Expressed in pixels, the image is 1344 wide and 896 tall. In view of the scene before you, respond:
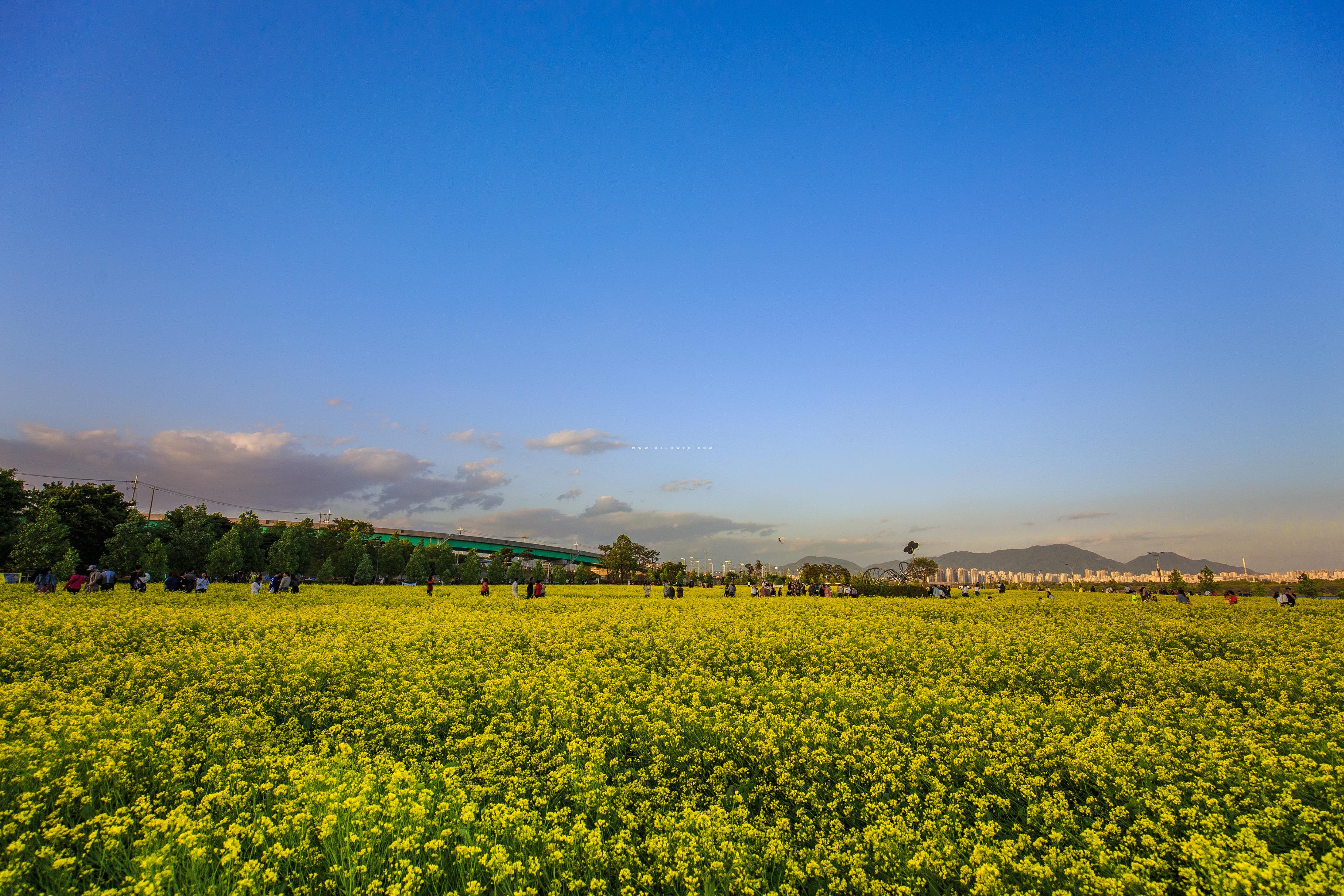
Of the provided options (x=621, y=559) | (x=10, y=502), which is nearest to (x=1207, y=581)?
(x=621, y=559)

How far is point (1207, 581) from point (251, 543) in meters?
127

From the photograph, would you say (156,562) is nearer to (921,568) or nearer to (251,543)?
(251,543)

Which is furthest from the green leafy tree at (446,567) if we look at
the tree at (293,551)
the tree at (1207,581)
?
the tree at (1207,581)

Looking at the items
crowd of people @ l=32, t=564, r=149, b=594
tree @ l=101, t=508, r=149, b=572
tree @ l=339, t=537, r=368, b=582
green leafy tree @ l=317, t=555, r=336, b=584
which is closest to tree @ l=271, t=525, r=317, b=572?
green leafy tree @ l=317, t=555, r=336, b=584

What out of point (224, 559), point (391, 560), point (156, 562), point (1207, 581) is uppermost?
point (224, 559)

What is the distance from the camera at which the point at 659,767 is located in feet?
29.7

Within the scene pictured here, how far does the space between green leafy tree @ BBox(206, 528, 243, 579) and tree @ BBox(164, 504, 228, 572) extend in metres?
1.07

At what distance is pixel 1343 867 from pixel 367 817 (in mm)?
10308

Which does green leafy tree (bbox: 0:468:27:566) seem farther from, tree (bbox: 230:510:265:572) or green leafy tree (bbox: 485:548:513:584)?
green leafy tree (bbox: 485:548:513:584)

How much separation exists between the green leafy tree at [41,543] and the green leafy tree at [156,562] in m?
5.74

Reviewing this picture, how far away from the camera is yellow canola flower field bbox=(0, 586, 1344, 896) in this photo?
635 cm

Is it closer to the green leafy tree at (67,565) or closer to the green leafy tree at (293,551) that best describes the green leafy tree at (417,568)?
the green leafy tree at (293,551)

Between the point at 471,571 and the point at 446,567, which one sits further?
the point at 446,567

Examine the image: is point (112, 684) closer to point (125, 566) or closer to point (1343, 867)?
point (1343, 867)
